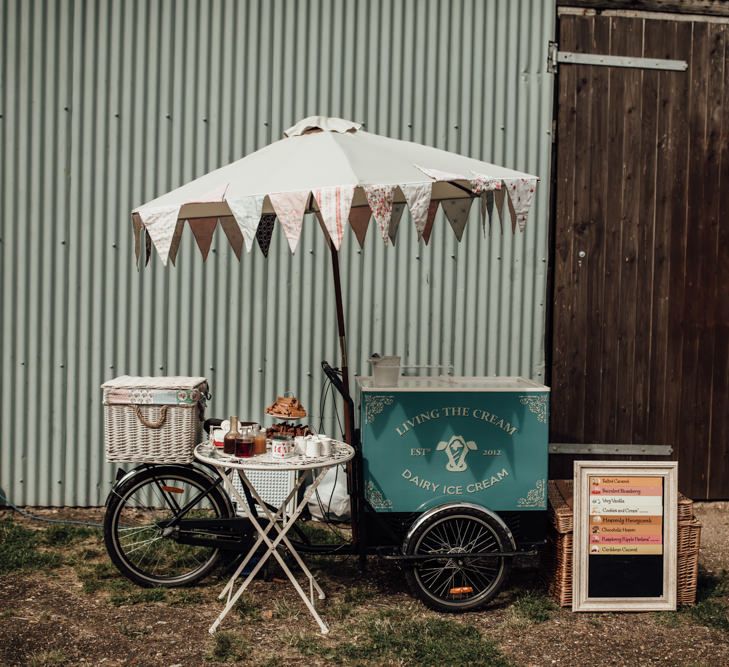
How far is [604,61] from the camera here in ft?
23.4

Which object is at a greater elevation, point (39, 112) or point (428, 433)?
point (39, 112)

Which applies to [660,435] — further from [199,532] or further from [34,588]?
[34,588]

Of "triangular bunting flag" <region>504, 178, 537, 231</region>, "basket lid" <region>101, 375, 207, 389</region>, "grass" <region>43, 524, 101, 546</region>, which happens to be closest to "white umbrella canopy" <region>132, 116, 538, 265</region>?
"triangular bunting flag" <region>504, 178, 537, 231</region>

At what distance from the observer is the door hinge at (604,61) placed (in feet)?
23.1

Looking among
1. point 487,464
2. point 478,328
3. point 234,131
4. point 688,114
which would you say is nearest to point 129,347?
point 234,131

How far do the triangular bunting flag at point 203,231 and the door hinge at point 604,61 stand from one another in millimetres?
3332

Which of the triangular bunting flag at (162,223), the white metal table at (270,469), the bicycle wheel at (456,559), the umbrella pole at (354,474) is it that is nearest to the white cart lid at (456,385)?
the umbrella pole at (354,474)

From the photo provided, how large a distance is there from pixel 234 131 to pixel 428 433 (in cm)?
317

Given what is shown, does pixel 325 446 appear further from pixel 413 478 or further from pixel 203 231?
pixel 203 231

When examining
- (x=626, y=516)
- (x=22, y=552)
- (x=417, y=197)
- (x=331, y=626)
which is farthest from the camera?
(x=22, y=552)

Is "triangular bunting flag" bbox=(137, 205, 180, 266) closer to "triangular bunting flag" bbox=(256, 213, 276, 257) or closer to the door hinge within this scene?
"triangular bunting flag" bbox=(256, 213, 276, 257)

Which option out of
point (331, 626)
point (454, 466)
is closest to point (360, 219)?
point (454, 466)

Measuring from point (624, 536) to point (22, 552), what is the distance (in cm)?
395

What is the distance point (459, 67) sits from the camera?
277 inches
